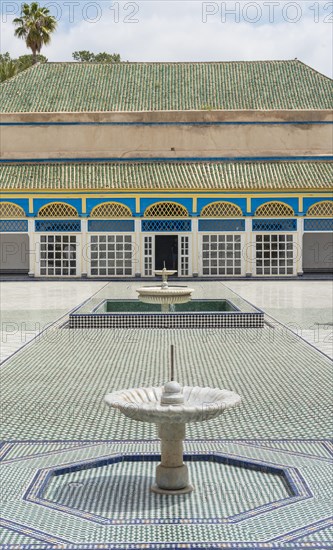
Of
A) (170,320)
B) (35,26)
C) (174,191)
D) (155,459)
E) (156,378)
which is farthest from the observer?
(35,26)

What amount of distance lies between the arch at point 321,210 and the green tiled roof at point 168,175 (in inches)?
22.2

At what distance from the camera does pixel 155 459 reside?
5.19 m

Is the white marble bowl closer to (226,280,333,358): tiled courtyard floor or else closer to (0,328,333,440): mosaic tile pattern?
(0,328,333,440): mosaic tile pattern

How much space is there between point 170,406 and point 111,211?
22.5 m

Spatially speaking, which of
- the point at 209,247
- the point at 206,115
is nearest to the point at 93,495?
the point at 209,247

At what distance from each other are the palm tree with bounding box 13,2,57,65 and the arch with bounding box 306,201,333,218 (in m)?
24.0

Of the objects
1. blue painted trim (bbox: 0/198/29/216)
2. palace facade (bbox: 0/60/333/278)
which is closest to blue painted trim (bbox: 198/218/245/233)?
palace facade (bbox: 0/60/333/278)

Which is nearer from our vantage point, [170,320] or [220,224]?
[170,320]

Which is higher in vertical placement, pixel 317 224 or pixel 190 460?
pixel 317 224

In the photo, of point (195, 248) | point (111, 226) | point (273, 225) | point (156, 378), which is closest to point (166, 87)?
point (111, 226)

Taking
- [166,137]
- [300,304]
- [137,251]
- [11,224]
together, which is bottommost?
[300,304]

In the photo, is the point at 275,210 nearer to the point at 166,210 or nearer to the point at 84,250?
the point at 166,210

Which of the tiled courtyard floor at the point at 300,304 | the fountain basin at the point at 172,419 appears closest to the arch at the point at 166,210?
the tiled courtyard floor at the point at 300,304

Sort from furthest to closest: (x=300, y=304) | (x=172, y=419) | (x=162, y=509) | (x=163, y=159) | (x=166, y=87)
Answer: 1. (x=166, y=87)
2. (x=163, y=159)
3. (x=300, y=304)
4. (x=172, y=419)
5. (x=162, y=509)
